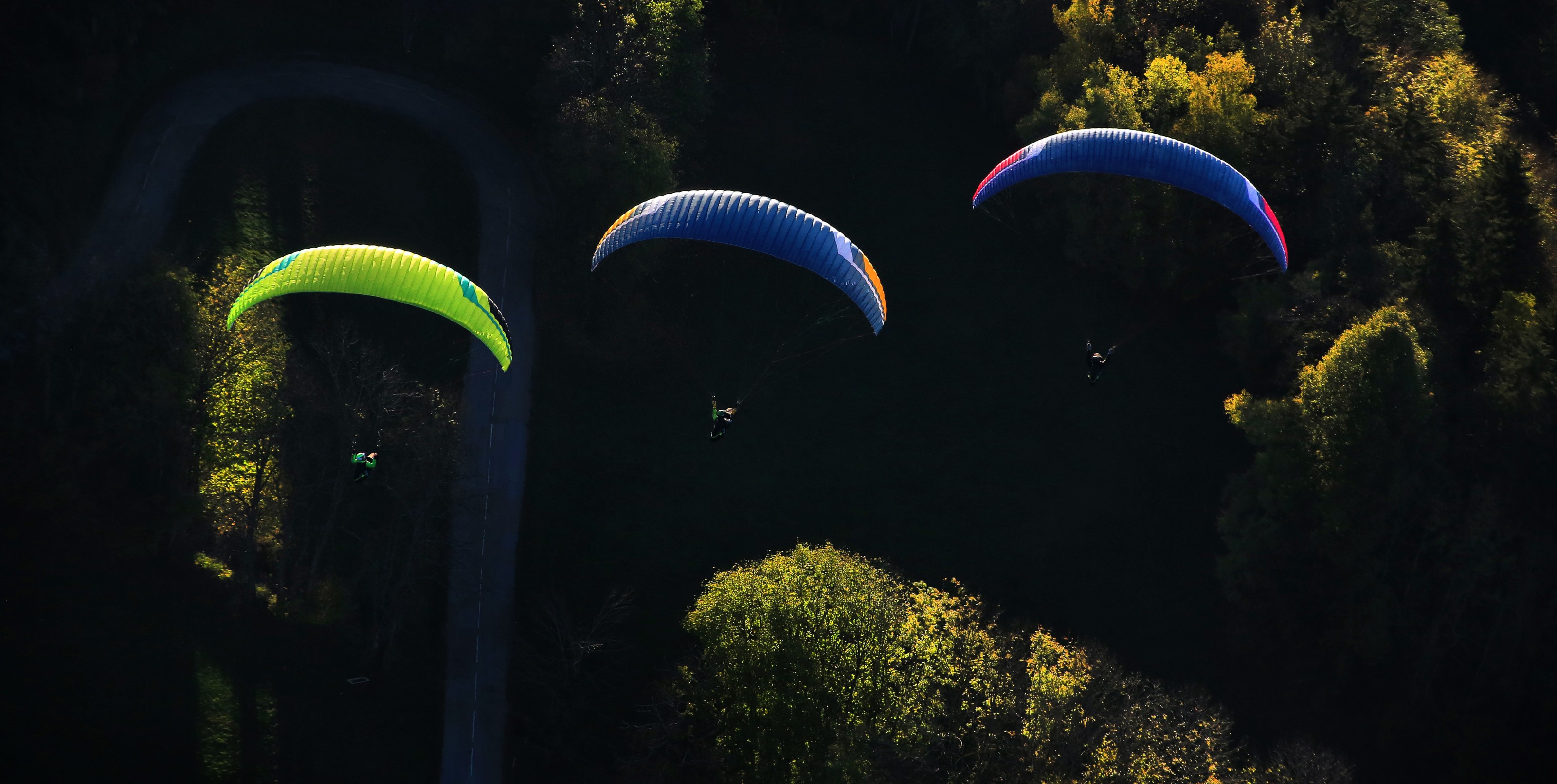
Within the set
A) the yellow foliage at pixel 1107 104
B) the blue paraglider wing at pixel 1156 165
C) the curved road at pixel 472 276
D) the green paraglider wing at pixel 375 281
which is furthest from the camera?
the yellow foliage at pixel 1107 104

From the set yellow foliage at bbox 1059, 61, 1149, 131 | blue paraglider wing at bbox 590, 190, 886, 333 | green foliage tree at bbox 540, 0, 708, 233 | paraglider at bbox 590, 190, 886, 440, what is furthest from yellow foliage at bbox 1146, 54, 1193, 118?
blue paraglider wing at bbox 590, 190, 886, 333

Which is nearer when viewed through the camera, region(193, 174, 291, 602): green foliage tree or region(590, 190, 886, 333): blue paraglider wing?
region(590, 190, 886, 333): blue paraglider wing

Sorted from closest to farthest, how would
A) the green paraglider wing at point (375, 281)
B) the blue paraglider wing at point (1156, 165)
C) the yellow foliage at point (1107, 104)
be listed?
the green paraglider wing at point (375, 281)
the blue paraglider wing at point (1156, 165)
the yellow foliage at point (1107, 104)

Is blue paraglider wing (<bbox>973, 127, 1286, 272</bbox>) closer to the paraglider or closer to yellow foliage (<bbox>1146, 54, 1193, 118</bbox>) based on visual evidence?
the paraglider

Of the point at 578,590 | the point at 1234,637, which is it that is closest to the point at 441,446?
the point at 578,590

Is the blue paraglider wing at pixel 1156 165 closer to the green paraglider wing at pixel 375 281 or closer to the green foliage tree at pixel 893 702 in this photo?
the green foliage tree at pixel 893 702

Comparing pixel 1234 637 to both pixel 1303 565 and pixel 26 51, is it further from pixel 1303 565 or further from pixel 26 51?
pixel 26 51

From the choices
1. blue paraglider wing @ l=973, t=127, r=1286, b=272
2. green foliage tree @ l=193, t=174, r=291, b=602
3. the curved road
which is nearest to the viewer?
blue paraglider wing @ l=973, t=127, r=1286, b=272

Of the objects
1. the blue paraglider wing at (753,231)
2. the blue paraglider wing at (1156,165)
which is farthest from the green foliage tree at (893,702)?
the blue paraglider wing at (1156,165)
